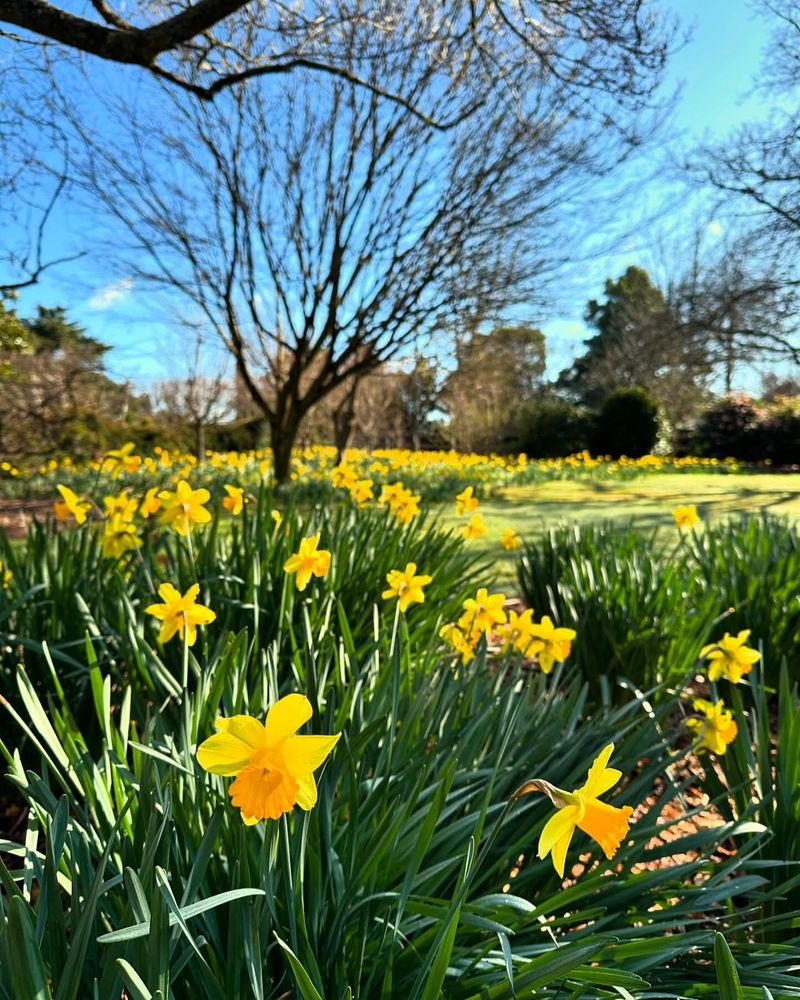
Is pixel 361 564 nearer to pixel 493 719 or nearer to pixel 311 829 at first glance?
pixel 493 719

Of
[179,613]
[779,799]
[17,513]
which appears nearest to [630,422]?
[17,513]

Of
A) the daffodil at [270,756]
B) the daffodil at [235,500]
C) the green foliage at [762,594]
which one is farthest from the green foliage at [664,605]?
the daffodil at [270,756]

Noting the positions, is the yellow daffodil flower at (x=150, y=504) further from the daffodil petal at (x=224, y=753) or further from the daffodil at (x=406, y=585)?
the daffodil petal at (x=224, y=753)

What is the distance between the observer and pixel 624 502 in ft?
31.6

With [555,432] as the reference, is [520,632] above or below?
below

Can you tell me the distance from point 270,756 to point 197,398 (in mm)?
14935

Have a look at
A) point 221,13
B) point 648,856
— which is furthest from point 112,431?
point 648,856

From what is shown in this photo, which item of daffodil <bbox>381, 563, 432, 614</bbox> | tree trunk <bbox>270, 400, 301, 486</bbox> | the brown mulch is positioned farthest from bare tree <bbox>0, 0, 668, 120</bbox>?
the brown mulch

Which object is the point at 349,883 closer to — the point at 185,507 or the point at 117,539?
the point at 185,507

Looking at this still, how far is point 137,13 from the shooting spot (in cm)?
→ 398

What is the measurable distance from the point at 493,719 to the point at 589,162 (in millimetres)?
7030

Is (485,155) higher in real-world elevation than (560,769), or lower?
higher

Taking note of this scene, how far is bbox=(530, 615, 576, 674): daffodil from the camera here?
1.71 m

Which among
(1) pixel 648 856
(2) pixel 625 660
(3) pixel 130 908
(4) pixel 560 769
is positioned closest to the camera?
(3) pixel 130 908
